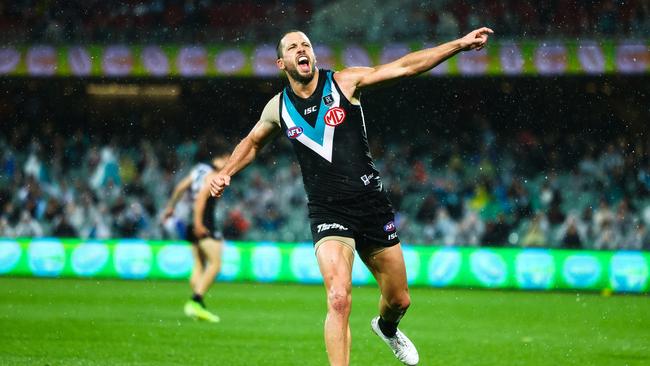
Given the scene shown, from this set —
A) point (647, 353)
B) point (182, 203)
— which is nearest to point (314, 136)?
point (647, 353)

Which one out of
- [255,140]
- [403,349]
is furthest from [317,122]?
[403,349]

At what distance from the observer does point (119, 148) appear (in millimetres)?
24859

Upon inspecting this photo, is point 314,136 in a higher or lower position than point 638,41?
lower

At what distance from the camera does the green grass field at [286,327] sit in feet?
31.1

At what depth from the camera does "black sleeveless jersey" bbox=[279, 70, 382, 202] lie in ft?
23.3

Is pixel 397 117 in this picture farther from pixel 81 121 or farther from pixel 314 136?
pixel 314 136

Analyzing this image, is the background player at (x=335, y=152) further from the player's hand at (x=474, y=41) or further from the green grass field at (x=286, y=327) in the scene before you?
the green grass field at (x=286, y=327)

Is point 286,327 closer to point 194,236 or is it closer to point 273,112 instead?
point 194,236

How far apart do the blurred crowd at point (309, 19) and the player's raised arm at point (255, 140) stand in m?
15.8

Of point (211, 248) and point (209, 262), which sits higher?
point (211, 248)

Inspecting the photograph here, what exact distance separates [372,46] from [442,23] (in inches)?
66.3

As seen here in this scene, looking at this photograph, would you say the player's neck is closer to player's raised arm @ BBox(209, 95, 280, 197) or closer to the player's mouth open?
the player's mouth open

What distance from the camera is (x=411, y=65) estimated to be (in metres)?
6.86

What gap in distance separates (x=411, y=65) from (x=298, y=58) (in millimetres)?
766
